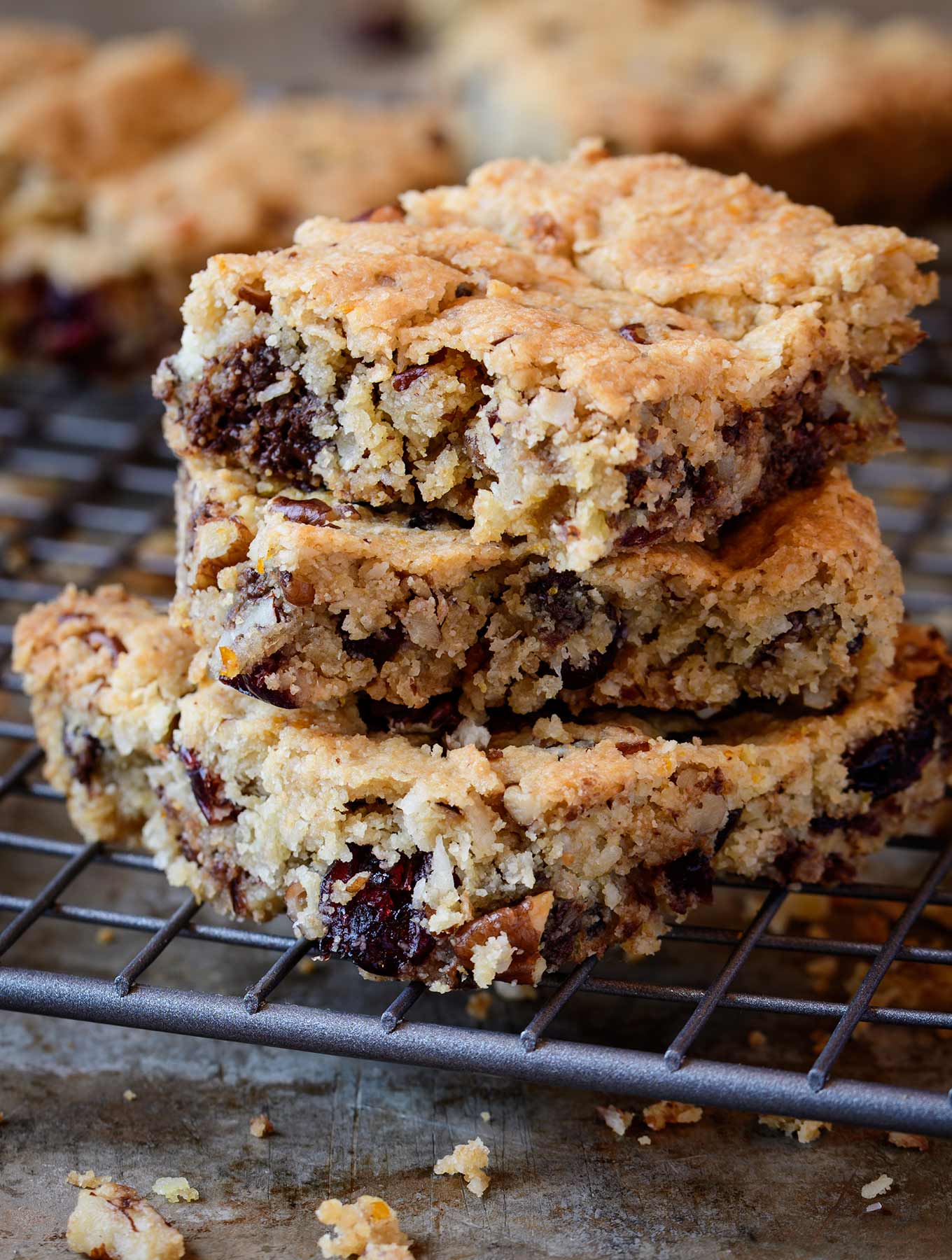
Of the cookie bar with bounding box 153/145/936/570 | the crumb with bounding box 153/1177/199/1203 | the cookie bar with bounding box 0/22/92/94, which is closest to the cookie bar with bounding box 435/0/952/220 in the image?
A: the cookie bar with bounding box 0/22/92/94

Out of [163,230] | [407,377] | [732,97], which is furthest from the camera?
[732,97]

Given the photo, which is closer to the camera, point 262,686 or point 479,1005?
point 262,686

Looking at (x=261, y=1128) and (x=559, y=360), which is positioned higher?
(x=559, y=360)

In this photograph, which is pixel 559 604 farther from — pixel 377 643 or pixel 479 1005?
pixel 479 1005

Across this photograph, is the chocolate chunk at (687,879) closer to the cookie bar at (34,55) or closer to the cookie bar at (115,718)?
the cookie bar at (115,718)

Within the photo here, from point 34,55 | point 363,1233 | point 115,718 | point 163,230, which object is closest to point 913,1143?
point 363,1233

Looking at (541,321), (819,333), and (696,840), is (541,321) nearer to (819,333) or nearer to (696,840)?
(819,333)

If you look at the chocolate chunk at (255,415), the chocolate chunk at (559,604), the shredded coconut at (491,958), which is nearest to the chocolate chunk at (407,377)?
the chocolate chunk at (255,415)

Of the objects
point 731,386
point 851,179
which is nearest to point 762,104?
point 851,179
